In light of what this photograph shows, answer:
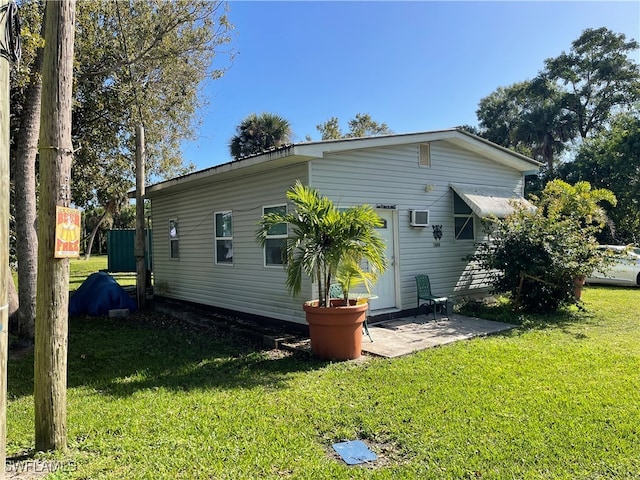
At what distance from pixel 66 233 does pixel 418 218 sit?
6.58 m

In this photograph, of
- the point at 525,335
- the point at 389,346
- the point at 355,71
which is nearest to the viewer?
the point at 389,346

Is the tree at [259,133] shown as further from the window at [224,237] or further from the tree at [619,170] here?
the tree at [619,170]

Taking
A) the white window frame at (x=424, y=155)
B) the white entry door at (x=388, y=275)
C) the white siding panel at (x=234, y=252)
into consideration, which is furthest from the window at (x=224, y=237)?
the white window frame at (x=424, y=155)

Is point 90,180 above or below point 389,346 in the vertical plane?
above

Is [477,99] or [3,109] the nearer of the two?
[3,109]

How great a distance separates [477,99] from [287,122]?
15.1m

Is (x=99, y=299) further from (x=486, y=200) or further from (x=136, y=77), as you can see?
(x=486, y=200)

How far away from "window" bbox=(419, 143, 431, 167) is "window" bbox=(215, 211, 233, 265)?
13.5 feet

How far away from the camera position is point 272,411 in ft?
13.6

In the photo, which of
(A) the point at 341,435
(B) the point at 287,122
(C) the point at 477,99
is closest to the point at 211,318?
(A) the point at 341,435

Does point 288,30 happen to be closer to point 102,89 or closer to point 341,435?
point 102,89

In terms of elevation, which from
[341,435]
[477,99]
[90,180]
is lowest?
[341,435]

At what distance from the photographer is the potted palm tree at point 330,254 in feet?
18.4

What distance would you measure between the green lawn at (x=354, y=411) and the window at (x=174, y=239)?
4.73 meters
